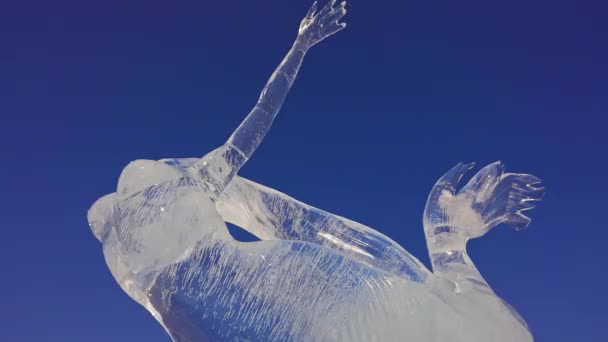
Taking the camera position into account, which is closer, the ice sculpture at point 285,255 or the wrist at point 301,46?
the ice sculpture at point 285,255

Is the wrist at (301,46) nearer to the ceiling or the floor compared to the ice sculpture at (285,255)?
nearer to the ceiling

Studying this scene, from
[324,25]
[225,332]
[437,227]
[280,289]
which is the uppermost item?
[324,25]

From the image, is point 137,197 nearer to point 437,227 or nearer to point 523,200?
point 437,227

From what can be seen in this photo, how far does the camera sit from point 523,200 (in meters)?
5.22

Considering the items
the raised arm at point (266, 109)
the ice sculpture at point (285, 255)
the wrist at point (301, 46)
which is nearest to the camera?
the ice sculpture at point (285, 255)

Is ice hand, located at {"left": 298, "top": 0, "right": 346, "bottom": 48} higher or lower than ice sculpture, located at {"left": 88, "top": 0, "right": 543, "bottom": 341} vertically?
higher

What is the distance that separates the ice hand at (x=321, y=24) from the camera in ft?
17.0

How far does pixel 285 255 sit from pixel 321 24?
1.60 m

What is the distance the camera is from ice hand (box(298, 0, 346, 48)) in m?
5.20

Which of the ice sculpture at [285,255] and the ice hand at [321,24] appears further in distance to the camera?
the ice hand at [321,24]

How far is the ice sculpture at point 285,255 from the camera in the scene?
460 cm

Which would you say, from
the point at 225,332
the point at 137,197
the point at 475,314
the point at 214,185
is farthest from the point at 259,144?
the point at 475,314

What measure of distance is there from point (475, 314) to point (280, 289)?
1.25 meters

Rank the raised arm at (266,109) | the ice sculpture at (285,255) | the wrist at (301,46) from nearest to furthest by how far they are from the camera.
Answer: the ice sculpture at (285,255)
the raised arm at (266,109)
the wrist at (301,46)
